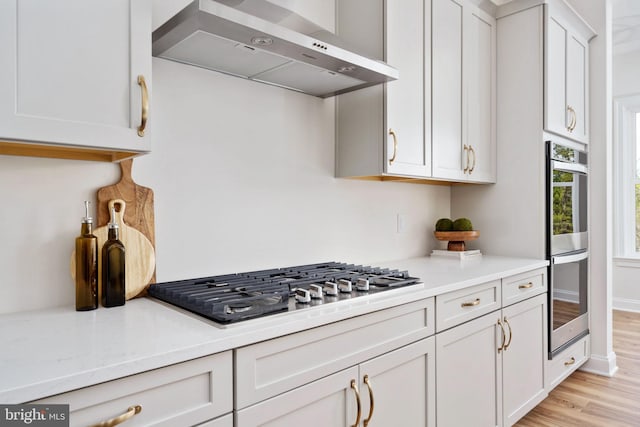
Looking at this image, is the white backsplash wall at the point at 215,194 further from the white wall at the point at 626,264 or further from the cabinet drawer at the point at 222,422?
the white wall at the point at 626,264

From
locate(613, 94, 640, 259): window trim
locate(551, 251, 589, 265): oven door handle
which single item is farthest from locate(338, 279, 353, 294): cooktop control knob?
locate(613, 94, 640, 259): window trim

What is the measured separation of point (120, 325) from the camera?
1.11 m

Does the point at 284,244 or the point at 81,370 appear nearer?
the point at 81,370

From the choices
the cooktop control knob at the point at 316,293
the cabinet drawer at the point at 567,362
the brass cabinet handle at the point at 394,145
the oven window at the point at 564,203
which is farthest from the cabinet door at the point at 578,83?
the cooktop control knob at the point at 316,293

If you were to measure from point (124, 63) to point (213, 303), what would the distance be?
71cm

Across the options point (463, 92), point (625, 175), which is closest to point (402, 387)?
point (463, 92)

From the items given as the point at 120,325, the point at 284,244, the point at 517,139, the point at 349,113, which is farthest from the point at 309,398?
the point at 517,139

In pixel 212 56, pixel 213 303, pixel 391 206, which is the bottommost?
pixel 213 303

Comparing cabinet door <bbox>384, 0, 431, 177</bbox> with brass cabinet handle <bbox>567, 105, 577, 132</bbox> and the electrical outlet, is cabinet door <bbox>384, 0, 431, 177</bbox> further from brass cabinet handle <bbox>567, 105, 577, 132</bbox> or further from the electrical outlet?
brass cabinet handle <bbox>567, 105, 577, 132</bbox>

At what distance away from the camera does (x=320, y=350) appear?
49.0 inches

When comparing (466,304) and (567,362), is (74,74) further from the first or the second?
(567,362)

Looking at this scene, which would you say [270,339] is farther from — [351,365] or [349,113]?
[349,113]

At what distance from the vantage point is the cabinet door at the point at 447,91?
228 centimetres

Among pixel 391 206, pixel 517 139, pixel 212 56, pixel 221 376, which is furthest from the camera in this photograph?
pixel 517 139
